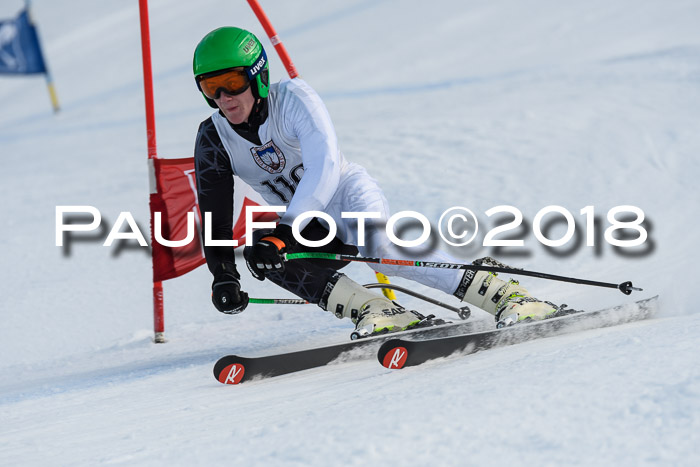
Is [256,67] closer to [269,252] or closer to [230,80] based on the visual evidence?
[230,80]

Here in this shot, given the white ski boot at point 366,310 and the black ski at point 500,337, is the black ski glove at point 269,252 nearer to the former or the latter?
the white ski boot at point 366,310

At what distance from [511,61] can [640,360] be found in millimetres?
10334

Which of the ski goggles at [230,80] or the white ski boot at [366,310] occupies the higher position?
the ski goggles at [230,80]

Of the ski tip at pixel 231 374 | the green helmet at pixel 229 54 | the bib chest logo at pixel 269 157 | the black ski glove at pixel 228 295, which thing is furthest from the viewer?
the bib chest logo at pixel 269 157

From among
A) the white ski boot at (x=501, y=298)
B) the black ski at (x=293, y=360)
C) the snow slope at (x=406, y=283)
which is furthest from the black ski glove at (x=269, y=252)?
the white ski boot at (x=501, y=298)

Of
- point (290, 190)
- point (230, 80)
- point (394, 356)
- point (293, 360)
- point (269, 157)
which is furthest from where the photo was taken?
point (290, 190)

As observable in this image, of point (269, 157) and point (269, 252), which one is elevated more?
point (269, 157)

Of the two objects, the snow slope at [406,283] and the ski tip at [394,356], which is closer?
the snow slope at [406,283]

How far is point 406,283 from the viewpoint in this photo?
5500 mm

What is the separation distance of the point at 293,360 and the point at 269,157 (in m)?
0.97

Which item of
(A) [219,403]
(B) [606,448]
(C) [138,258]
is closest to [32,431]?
(A) [219,403]

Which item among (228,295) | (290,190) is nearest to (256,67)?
(290,190)

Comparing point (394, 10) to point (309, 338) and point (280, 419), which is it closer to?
point (309, 338)

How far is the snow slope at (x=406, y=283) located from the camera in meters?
1.91
